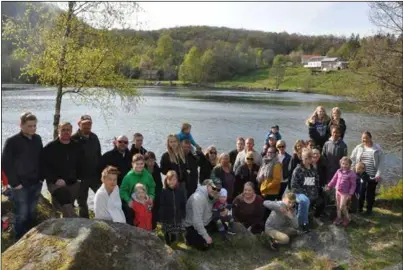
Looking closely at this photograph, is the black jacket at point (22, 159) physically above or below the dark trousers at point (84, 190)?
above

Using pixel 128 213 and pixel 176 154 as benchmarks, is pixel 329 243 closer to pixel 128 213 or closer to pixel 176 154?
pixel 176 154

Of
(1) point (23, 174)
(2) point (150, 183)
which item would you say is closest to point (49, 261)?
(1) point (23, 174)

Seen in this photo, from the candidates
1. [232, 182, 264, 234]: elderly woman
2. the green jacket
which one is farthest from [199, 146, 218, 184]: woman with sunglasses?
the green jacket

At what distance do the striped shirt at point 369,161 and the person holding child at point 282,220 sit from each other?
239 cm

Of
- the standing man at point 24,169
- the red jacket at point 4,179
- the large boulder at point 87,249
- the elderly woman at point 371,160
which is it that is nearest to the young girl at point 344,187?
the elderly woman at point 371,160

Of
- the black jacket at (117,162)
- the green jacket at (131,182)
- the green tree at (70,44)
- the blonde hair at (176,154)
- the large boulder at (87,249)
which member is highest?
the green tree at (70,44)

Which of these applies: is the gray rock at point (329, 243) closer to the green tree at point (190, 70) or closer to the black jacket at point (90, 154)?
the black jacket at point (90, 154)

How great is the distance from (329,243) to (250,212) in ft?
5.32

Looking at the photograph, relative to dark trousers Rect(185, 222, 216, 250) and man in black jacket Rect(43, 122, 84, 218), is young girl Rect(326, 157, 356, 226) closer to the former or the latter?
dark trousers Rect(185, 222, 216, 250)

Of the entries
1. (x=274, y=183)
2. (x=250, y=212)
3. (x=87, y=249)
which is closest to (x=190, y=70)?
(x=274, y=183)

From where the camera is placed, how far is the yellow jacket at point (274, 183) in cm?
841

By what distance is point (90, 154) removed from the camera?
23.5 feet

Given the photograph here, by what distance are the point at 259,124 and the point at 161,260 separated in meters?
28.2

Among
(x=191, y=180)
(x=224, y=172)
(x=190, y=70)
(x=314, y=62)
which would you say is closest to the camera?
(x=191, y=180)
